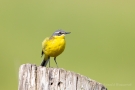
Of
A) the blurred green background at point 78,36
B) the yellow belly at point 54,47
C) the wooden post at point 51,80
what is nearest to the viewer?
the wooden post at point 51,80

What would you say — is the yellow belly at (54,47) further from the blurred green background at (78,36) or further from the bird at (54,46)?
the blurred green background at (78,36)

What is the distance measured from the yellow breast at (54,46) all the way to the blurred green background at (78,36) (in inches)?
41.0

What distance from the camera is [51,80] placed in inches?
189

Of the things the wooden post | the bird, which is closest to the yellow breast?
the bird

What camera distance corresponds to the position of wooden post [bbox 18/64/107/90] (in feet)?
15.5

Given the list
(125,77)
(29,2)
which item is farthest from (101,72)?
(29,2)

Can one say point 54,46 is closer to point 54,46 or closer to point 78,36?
point 54,46

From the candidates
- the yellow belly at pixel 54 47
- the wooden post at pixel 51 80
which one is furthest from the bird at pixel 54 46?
the wooden post at pixel 51 80

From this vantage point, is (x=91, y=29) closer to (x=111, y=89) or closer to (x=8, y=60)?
(x=8, y=60)

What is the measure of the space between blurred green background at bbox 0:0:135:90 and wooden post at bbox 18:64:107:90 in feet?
15.8

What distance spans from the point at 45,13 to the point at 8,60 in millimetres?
8132

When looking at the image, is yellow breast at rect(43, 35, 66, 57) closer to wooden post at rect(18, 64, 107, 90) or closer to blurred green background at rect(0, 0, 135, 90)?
blurred green background at rect(0, 0, 135, 90)

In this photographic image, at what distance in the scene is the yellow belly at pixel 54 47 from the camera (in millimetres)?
8742

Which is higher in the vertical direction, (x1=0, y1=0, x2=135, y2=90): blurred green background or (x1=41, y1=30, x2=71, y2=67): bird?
(x1=0, y1=0, x2=135, y2=90): blurred green background
